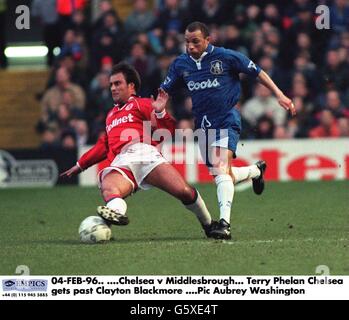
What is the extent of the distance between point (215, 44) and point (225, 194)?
7772 mm

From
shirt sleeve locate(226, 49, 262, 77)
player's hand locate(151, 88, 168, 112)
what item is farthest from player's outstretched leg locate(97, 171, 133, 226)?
shirt sleeve locate(226, 49, 262, 77)

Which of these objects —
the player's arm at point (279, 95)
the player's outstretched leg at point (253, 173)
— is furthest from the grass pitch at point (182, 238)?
the player's arm at point (279, 95)

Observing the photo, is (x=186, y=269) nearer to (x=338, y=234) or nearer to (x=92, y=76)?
(x=338, y=234)

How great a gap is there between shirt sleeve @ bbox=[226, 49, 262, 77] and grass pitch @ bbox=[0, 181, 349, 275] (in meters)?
1.43

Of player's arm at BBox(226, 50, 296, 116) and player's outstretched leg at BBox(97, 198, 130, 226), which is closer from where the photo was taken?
player's outstretched leg at BBox(97, 198, 130, 226)

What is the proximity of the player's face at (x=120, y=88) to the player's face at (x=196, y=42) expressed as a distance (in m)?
0.61

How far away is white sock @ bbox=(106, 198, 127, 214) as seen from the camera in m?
8.88

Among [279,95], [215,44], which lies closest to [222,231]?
[279,95]

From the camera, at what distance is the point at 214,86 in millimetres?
9523

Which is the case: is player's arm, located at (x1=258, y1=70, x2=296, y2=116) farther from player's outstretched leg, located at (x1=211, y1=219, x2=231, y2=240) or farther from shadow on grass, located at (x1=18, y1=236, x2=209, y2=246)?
shadow on grass, located at (x1=18, y1=236, x2=209, y2=246)

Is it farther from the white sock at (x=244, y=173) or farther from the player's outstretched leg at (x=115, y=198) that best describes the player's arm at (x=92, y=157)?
the white sock at (x=244, y=173)

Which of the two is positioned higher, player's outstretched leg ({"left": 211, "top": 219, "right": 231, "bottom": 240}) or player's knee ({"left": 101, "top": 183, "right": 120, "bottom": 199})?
player's knee ({"left": 101, "top": 183, "right": 120, "bottom": 199})

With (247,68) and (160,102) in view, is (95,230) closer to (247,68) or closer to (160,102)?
(160,102)

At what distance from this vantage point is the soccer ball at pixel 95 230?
896 cm
